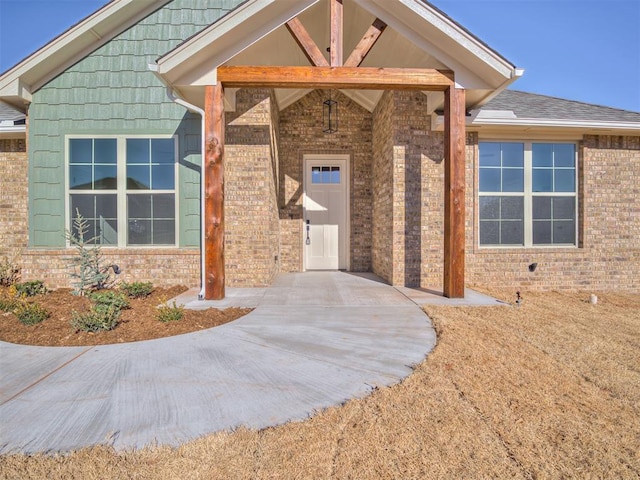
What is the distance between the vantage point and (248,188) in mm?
5988

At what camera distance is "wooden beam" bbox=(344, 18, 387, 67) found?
187 inches

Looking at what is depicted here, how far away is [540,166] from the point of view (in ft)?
21.9

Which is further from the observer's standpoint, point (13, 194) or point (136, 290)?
point (13, 194)

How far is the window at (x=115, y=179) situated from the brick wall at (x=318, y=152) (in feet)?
8.65

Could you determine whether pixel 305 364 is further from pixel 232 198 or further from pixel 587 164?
pixel 587 164

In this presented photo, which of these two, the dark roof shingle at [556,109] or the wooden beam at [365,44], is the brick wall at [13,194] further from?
the dark roof shingle at [556,109]

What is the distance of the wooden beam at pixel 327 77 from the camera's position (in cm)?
476

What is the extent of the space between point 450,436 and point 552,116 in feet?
22.3

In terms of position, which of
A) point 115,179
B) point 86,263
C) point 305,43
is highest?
point 305,43

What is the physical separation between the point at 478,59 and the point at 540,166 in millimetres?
3146

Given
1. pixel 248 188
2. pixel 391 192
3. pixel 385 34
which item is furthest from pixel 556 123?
pixel 248 188

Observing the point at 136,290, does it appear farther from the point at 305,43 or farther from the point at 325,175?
the point at 325,175

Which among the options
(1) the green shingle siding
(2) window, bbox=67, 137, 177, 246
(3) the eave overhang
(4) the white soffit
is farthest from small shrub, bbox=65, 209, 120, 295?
(3) the eave overhang

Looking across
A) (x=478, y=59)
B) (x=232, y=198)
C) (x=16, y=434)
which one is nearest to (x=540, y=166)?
(x=478, y=59)
